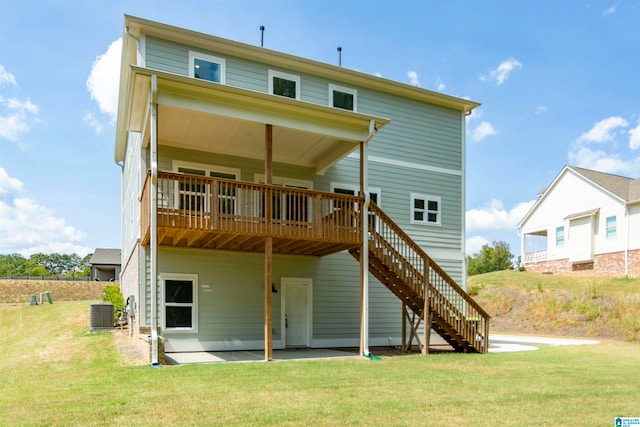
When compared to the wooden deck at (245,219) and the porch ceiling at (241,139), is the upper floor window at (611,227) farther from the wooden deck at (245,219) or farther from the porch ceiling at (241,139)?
the wooden deck at (245,219)

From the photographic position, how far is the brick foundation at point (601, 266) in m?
28.8

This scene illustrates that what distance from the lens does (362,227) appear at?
12.8m

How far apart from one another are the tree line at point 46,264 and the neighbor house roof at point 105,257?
29905 millimetres

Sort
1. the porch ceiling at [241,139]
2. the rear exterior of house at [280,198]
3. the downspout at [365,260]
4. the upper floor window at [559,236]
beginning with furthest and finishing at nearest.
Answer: the upper floor window at [559,236] → the downspout at [365,260] → the porch ceiling at [241,139] → the rear exterior of house at [280,198]

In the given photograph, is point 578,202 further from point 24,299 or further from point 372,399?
point 24,299

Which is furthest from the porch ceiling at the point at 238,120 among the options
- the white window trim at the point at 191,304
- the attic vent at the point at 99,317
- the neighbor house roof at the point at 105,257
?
the neighbor house roof at the point at 105,257

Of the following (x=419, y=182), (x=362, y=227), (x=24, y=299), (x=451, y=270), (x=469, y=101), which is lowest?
(x=24, y=299)

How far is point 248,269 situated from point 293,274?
1.47 meters

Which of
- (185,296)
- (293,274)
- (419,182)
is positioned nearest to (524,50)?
(419,182)

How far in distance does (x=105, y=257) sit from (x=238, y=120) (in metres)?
50.0

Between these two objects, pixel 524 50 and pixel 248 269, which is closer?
pixel 248 269

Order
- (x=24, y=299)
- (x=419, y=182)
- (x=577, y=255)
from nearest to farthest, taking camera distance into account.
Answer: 1. (x=419, y=182)
2. (x=577, y=255)
3. (x=24, y=299)

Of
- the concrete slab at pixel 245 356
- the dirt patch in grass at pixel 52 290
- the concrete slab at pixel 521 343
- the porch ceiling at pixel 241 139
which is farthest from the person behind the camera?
the dirt patch in grass at pixel 52 290

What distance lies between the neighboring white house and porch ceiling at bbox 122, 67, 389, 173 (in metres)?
23.3
